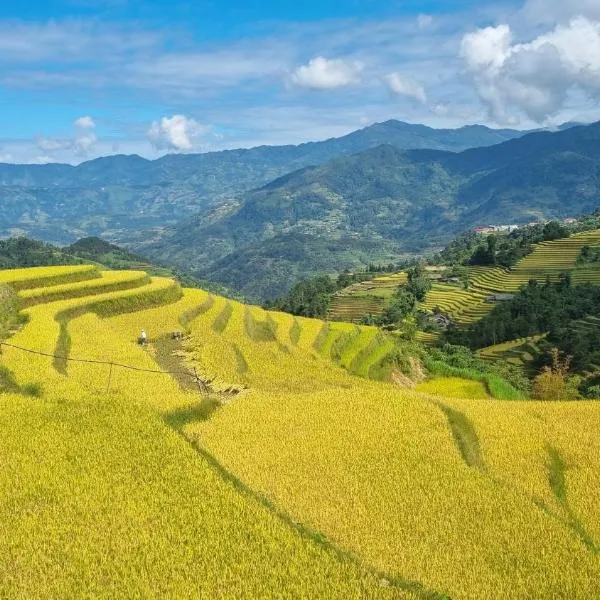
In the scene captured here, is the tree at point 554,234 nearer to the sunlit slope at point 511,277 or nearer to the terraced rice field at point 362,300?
the sunlit slope at point 511,277

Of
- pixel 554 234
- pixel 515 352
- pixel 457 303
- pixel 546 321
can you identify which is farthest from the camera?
pixel 554 234

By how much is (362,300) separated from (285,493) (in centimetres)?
8739

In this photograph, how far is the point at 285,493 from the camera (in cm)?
1222

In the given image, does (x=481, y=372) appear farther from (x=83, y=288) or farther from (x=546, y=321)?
(x=546, y=321)

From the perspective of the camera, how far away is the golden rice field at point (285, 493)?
344 inches

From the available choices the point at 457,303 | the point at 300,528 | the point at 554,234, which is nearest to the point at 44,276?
the point at 300,528

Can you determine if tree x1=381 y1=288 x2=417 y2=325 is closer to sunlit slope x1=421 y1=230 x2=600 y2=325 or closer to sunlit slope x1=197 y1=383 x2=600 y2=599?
sunlit slope x1=421 y1=230 x2=600 y2=325

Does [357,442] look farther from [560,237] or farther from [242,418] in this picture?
[560,237]

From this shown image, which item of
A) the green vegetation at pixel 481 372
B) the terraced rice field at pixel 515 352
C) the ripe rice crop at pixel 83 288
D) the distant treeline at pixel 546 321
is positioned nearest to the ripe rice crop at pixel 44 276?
the ripe rice crop at pixel 83 288

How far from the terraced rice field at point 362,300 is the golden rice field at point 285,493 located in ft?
218

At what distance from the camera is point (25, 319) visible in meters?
28.9

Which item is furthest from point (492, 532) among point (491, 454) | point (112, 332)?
point (112, 332)

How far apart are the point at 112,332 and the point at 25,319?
179 inches

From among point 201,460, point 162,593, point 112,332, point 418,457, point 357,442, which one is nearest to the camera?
point 162,593
